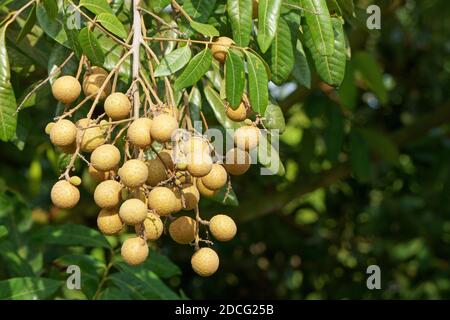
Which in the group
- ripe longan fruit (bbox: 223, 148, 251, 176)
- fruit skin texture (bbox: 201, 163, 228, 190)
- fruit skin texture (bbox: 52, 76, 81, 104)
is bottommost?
ripe longan fruit (bbox: 223, 148, 251, 176)

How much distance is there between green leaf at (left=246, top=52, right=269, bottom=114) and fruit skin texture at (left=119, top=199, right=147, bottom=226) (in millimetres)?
190

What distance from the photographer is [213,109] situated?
1068 millimetres

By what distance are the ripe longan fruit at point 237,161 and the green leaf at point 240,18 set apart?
0.13 metres

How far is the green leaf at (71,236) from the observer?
1.38 metres

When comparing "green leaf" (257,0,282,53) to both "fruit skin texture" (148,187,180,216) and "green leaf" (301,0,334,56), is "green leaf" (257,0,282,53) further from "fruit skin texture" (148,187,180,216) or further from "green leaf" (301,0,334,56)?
"fruit skin texture" (148,187,180,216)

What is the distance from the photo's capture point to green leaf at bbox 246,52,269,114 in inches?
34.7

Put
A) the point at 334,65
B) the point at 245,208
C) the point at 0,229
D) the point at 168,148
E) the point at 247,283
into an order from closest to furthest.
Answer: the point at 168,148
the point at 334,65
the point at 0,229
the point at 245,208
the point at 247,283

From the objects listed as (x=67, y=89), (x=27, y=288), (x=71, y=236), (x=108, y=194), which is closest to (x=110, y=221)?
(x=108, y=194)

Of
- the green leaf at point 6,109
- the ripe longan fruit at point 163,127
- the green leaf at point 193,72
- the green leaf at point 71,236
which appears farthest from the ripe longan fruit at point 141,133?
Result: the green leaf at point 71,236

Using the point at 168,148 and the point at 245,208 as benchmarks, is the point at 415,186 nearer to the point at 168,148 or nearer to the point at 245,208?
the point at 245,208

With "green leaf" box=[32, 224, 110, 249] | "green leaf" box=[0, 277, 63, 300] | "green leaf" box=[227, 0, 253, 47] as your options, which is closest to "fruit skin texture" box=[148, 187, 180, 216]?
"green leaf" box=[227, 0, 253, 47]

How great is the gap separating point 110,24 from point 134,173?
218 mm
